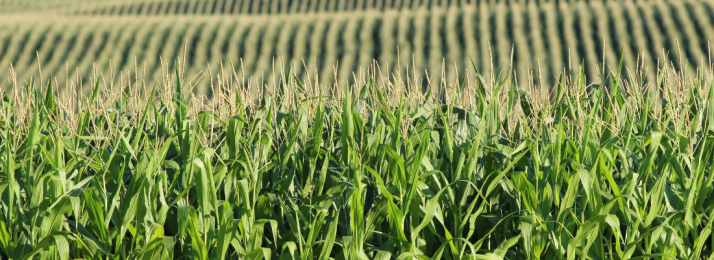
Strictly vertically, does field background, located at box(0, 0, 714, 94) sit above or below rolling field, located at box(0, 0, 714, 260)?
A: above

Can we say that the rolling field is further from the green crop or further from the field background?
the field background

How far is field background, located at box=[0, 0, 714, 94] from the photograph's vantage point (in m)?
16.5

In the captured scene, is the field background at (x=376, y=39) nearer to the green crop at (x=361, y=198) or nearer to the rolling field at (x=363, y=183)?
the rolling field at (x=363, y=183)

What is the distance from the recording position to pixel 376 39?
18.8 meters

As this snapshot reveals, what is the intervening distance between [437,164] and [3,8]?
42874 millimetres

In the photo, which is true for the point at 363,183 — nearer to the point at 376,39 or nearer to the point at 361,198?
the point at 361,198

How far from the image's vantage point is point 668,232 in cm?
192

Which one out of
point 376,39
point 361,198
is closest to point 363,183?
point 361,198

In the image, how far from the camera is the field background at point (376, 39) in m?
16.5

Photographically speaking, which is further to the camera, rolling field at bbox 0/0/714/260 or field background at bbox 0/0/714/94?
field background at bbox 0/0/714/94

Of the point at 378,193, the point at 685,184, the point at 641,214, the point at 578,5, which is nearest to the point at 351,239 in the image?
the point at 378,193

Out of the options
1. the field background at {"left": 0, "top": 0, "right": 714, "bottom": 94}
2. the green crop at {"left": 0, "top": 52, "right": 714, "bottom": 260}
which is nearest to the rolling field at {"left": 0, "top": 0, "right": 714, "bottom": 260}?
the green crop at {"left": 0, "top": 52, "right": 714, "bottom": 260}

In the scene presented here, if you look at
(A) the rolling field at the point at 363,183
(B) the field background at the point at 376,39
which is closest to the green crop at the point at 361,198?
(A) the rolling field at the point at 363,183

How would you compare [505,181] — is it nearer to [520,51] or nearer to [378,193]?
[378,193]
